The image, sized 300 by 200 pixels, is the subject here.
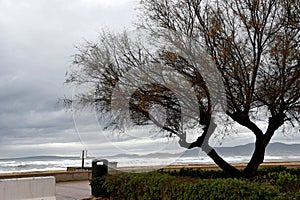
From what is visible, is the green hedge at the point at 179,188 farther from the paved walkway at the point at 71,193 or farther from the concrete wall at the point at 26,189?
the paved walkway at the point at 71,193

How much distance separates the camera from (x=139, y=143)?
798 centimetres

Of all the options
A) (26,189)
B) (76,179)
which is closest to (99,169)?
(26,189)

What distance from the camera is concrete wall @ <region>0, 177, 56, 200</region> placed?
693 centimetres

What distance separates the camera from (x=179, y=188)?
7.36 metres

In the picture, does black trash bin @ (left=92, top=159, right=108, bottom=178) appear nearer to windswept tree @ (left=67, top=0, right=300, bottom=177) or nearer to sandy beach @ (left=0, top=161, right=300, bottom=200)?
sandy beach @ (left=0, top=161, right=300, bottom=200)

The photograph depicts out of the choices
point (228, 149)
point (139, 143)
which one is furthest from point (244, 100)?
point (139, 143)

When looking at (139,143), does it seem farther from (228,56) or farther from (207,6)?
(207,6)

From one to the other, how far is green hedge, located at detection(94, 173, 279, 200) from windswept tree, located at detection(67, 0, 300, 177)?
1147 millimetres

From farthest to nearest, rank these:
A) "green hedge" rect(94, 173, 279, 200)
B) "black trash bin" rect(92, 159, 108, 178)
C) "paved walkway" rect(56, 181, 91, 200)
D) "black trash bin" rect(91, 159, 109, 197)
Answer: "paved walkway" rect(56, 181, 91, 200), "black trash bin" rect(92, 159, 108, 178), "black trash bin" rect(91, 159, 109, 197), "green hedge" rect(94, 173, 279, 200)

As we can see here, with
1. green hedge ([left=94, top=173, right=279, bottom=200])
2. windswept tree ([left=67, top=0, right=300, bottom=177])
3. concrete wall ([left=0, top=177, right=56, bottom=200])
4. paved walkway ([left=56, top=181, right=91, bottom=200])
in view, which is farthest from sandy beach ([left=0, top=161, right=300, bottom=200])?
concrete wall ([left=0, top=177, right=56, bottom=200])

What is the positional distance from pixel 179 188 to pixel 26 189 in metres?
2.51

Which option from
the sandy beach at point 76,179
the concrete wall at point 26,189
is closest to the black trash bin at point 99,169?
the sandy beach at point 76,179

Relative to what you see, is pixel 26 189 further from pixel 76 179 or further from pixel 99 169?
pixel 76 179

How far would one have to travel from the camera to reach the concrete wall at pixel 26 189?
22.7 ft
